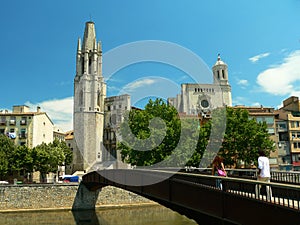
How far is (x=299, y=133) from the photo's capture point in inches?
2233

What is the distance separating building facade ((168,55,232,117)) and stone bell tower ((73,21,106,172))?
2032 cm

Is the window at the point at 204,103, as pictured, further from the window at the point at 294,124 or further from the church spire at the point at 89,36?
the church spire at the point at 89,36

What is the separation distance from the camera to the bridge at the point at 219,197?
9352 mm

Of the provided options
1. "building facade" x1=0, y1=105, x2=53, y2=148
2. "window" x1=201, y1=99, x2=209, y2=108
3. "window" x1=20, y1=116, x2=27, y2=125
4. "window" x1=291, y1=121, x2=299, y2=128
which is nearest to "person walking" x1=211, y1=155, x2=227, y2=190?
"window" x1=291, y1=121, x2=299, y2=128

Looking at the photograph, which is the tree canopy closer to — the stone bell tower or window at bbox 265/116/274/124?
window at bbox 265/116/274/124

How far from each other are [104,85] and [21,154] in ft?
131

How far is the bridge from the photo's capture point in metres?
9.35

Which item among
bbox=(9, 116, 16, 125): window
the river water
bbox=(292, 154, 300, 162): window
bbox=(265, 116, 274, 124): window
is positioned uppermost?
bbox=(9, 116, 16, 125): window

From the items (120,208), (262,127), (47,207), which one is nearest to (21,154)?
(47,207)

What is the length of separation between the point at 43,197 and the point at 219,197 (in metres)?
33.5

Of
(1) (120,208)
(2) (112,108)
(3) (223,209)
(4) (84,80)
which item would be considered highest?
(4) (84,80)

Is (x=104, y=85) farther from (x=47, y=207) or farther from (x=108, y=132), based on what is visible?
(x=47, y=207)

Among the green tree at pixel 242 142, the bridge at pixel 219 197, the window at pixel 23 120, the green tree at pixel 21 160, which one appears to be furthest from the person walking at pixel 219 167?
the window at pixel 23 120

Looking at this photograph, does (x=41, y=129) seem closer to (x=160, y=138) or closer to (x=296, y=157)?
(x=160, y=138)
